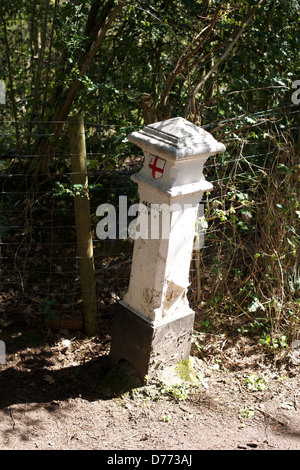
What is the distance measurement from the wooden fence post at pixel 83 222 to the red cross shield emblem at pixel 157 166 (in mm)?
787

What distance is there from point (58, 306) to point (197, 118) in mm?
2062

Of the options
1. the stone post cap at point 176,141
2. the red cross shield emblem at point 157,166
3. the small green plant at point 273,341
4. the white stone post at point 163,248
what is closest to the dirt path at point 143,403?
the small green plant at point 273,341

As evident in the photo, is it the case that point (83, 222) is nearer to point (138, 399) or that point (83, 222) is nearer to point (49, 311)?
point (49, 311)

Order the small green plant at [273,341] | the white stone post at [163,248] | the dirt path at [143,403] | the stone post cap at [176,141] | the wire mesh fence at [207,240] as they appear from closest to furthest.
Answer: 1. the stone post cap at [176,141]
2. the white stone post at [163,248]
3. the dirt path at [143,403]
4. the small green plant at [273,341]
5. the wire mesh fence at [207,240]

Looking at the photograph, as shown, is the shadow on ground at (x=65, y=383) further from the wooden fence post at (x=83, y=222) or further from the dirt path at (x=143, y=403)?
the wooden fence post at (x=83, y=222)

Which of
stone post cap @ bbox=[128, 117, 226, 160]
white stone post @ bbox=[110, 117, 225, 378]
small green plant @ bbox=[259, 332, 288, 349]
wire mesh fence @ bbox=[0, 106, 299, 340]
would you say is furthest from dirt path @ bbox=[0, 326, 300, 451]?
stone post cap @ bbox=[128, 117, 226, 160]

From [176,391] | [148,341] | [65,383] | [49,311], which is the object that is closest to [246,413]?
[176,391]

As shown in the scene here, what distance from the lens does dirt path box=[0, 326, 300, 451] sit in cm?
345

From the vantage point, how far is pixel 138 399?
3.77 metres

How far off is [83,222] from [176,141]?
4.09 ft

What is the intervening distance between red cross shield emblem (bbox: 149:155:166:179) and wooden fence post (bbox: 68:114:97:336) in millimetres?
787

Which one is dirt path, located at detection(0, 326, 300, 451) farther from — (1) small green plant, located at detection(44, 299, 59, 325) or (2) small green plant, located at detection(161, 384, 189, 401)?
(1) small green plant, located at detection(44, 299, 59, 325)

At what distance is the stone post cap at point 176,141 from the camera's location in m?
3.22

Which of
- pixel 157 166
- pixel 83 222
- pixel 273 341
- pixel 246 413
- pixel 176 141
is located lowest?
pixel 246 413
